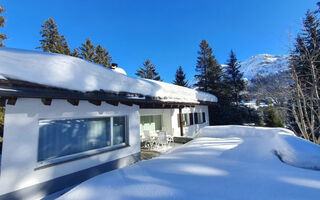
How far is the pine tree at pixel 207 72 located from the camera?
19206 millimetres

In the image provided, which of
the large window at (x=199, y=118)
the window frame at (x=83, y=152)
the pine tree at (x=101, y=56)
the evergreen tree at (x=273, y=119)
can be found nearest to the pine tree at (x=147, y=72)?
the pine tree at (x=101, y=56)

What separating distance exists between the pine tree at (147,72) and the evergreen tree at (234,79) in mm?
12808

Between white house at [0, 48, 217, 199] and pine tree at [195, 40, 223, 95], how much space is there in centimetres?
1626

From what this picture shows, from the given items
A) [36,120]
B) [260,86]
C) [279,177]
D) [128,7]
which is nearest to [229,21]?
[260,86]

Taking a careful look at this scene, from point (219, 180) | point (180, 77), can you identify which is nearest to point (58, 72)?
point (219, 180)

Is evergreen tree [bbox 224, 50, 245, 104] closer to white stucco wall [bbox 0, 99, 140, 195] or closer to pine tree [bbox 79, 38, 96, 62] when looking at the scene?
white stucco wall [bbox 0, 99, 140, 195]

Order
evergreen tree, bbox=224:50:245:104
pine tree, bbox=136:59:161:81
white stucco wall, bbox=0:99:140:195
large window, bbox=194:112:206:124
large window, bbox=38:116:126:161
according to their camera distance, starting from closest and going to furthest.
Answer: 1. white stucco wall, bbox=0:99:140:195
2. large window, bbox=38:116:126:161
3. large window, bbox=194:112:206:124
4. evergreen tree, bbox=224:50:245:104
5. pine tree, bbox=136:59:161:81

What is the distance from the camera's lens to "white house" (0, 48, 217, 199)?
2768mm

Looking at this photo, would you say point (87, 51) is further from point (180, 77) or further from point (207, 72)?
point (207, 72)

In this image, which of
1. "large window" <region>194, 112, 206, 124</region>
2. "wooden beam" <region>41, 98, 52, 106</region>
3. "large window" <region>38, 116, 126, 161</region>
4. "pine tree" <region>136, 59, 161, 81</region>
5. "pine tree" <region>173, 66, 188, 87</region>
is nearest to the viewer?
"wooden beam" <region>41, 98, 52, 106</region>

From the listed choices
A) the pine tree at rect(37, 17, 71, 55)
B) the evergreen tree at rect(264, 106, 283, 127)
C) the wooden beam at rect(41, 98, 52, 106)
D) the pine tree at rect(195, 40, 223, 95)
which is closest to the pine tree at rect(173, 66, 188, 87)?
the pine tree at rect(195, 40, 223, 95)

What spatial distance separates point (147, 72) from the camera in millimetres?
26469

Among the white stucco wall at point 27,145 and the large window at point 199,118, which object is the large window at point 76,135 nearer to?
the white stucco wall at point 27,145

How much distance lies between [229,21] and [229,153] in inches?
467
